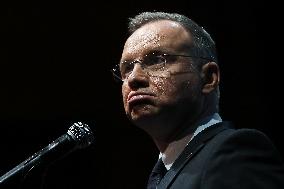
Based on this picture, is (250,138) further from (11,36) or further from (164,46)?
(11,36)

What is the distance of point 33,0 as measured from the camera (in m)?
3.14

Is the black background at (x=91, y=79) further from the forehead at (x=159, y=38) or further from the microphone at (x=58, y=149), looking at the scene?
the microphone at (x=58, y=149)

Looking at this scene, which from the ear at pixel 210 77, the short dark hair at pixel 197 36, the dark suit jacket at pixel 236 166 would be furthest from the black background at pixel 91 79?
the dark suit jacket at pixel 236 166

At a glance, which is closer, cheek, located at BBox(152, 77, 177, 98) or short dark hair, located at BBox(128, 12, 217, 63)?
cheek, located at BBox(152, 77, 177, 98)

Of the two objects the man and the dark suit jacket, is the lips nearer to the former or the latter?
the man

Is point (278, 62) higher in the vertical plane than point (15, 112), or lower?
lower

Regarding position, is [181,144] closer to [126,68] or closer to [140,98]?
[140,98]

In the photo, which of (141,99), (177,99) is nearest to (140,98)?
(141,99)

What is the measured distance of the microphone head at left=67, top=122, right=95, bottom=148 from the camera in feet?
4.73

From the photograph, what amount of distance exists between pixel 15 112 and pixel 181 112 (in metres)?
2.23

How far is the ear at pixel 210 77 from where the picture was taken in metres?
→ 1.63

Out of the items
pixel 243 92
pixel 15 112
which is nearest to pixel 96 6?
pixel 15 112

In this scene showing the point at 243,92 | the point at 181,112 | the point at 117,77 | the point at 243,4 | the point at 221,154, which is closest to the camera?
the point at 221,154

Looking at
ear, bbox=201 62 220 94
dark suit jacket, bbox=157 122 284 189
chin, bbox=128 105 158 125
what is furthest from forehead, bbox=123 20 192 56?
dark suit jacket, bbox=157 122 284 189
